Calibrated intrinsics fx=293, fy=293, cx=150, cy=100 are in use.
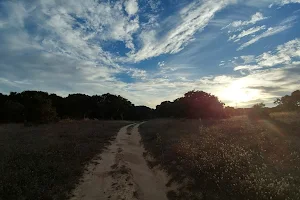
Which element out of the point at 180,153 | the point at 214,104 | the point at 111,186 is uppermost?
the point at 214,104

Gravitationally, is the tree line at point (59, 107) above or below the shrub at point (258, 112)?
above

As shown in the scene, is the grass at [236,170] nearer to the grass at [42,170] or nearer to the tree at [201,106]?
Answer: the grass at [42,170]

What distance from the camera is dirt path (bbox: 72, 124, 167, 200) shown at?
1426 centimetres

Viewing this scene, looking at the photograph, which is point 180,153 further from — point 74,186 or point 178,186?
point 74,186

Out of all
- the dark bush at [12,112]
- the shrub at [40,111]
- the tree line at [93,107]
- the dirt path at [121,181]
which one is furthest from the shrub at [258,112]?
the dark bush at [12,112]

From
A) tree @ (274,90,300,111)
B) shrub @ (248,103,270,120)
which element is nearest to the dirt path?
shrub @ (248,103,270,120)

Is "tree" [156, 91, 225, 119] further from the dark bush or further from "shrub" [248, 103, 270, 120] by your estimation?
the dark bush

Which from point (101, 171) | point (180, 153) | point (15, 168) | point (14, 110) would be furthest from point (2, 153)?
point (14, 110)

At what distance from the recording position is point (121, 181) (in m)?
16.5

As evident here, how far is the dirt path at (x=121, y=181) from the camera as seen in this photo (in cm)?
1426

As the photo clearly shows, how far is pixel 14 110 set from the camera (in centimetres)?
7412

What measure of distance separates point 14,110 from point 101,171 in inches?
2496

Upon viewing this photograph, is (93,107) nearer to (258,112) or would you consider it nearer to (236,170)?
(258,112)

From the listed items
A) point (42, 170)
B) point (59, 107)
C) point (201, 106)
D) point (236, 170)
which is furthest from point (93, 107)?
point (236, 170)
